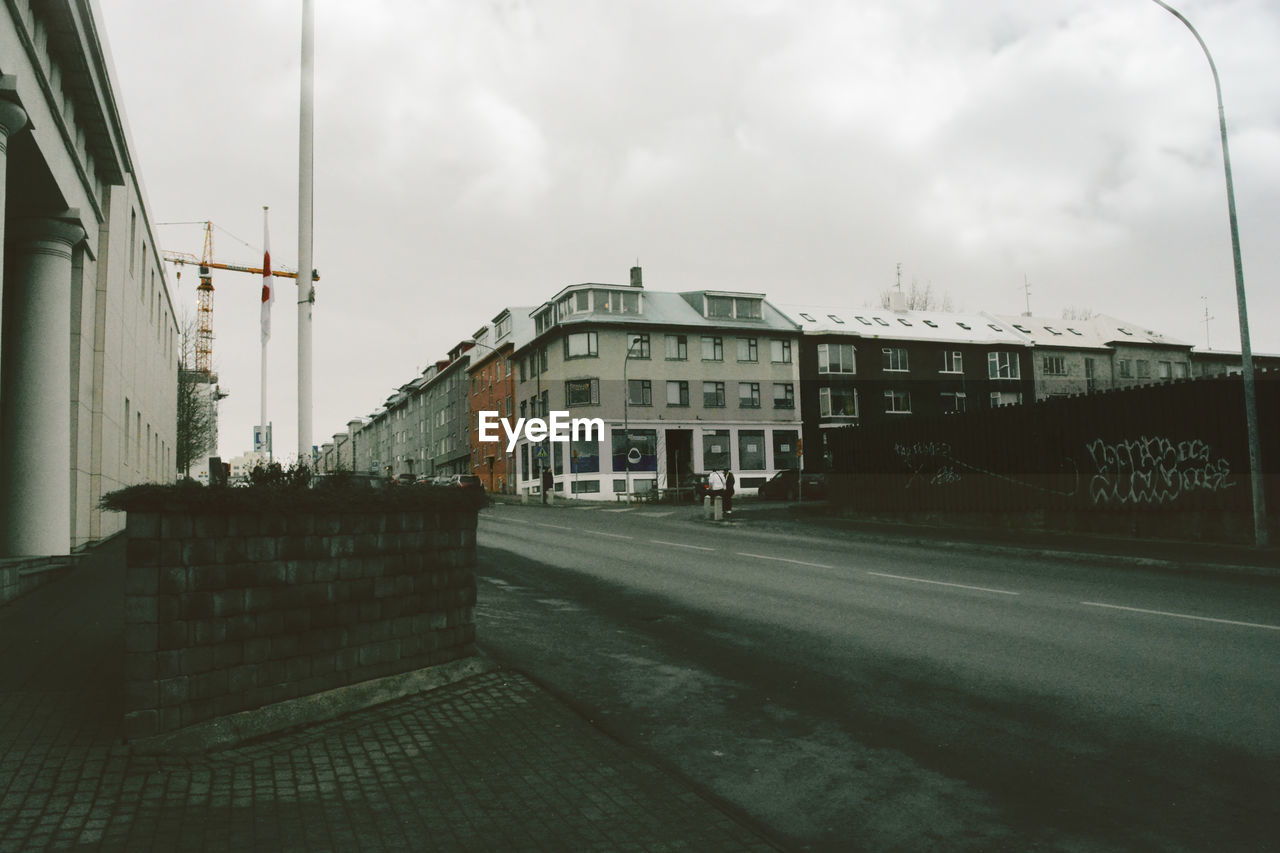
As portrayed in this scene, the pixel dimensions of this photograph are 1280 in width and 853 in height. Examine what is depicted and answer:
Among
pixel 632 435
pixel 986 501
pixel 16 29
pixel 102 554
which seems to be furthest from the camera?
pixel 632 435

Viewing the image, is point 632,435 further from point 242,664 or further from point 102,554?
point 242,664

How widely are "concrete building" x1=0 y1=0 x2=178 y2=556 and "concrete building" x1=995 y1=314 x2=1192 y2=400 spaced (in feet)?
197

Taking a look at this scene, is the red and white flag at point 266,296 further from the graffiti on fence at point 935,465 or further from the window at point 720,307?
the window at point 720,307

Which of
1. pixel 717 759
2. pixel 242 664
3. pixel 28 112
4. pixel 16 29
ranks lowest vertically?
pixel 717 759

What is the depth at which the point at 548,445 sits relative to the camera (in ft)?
190

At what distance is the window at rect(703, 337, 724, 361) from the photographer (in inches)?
2295

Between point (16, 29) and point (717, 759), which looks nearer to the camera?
point (717, 759)

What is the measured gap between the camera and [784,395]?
59.8m

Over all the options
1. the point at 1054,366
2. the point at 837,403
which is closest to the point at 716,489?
the point at 837,403

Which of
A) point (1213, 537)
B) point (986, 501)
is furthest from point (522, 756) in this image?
point (986, 501)

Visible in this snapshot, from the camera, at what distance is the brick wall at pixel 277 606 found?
198 inches

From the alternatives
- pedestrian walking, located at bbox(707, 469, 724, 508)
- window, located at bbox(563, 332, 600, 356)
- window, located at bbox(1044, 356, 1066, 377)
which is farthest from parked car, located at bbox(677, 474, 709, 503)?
window, located at bbox(1044, 356, 1066, 377)

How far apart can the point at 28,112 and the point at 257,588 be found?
8345 millimetres

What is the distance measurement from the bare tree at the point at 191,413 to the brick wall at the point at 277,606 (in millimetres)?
42413
